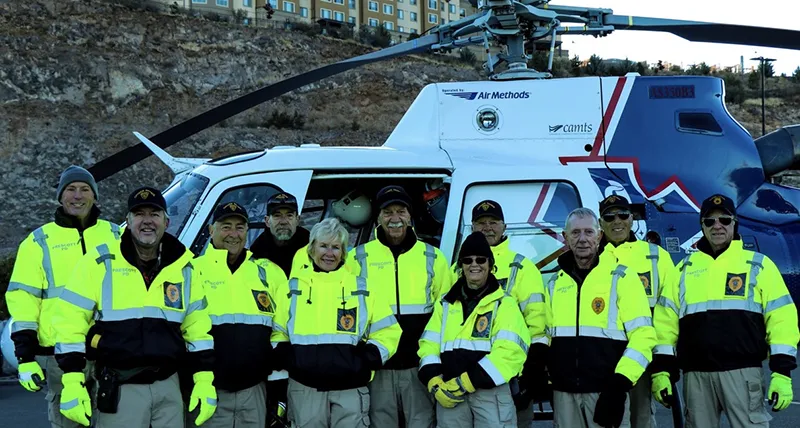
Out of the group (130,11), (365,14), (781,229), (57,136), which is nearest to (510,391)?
(781,229)

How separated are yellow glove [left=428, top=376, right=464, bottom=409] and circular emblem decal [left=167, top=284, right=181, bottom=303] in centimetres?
156

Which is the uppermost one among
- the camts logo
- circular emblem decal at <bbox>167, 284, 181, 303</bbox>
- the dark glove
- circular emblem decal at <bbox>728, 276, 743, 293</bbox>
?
the camts logo

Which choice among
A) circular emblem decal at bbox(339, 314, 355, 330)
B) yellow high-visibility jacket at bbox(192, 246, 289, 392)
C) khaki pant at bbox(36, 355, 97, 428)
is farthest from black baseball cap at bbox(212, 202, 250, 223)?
khaki pant at bbox(36, 355, 97, 428)

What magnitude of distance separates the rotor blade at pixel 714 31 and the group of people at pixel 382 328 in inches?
98.3

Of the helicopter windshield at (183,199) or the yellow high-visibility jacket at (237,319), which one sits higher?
the helicopter windshield at (183,199)

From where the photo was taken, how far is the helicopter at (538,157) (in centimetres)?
642

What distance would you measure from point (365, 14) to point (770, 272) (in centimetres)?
7350

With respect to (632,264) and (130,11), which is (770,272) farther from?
(130,11)

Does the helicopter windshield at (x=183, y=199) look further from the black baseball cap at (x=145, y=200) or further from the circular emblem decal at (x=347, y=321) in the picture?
the circular emblem decal at (x=347, y=321)

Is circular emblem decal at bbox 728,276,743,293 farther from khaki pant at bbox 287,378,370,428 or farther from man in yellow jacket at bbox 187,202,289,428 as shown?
man in yellow jacket at bbox 187,202,289,428

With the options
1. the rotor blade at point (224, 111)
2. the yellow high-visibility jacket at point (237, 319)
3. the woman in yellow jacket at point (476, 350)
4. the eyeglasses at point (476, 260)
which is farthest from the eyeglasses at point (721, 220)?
the rotor blade at point (224, 111)

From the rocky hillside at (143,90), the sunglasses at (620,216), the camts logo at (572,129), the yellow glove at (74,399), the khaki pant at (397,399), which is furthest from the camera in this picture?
the rocky hillside at (143,90)

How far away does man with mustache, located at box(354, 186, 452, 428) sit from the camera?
5.21 m

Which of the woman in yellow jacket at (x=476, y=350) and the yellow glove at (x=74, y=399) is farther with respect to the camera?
the woman in yellow jacket at (x=476, y=350)
